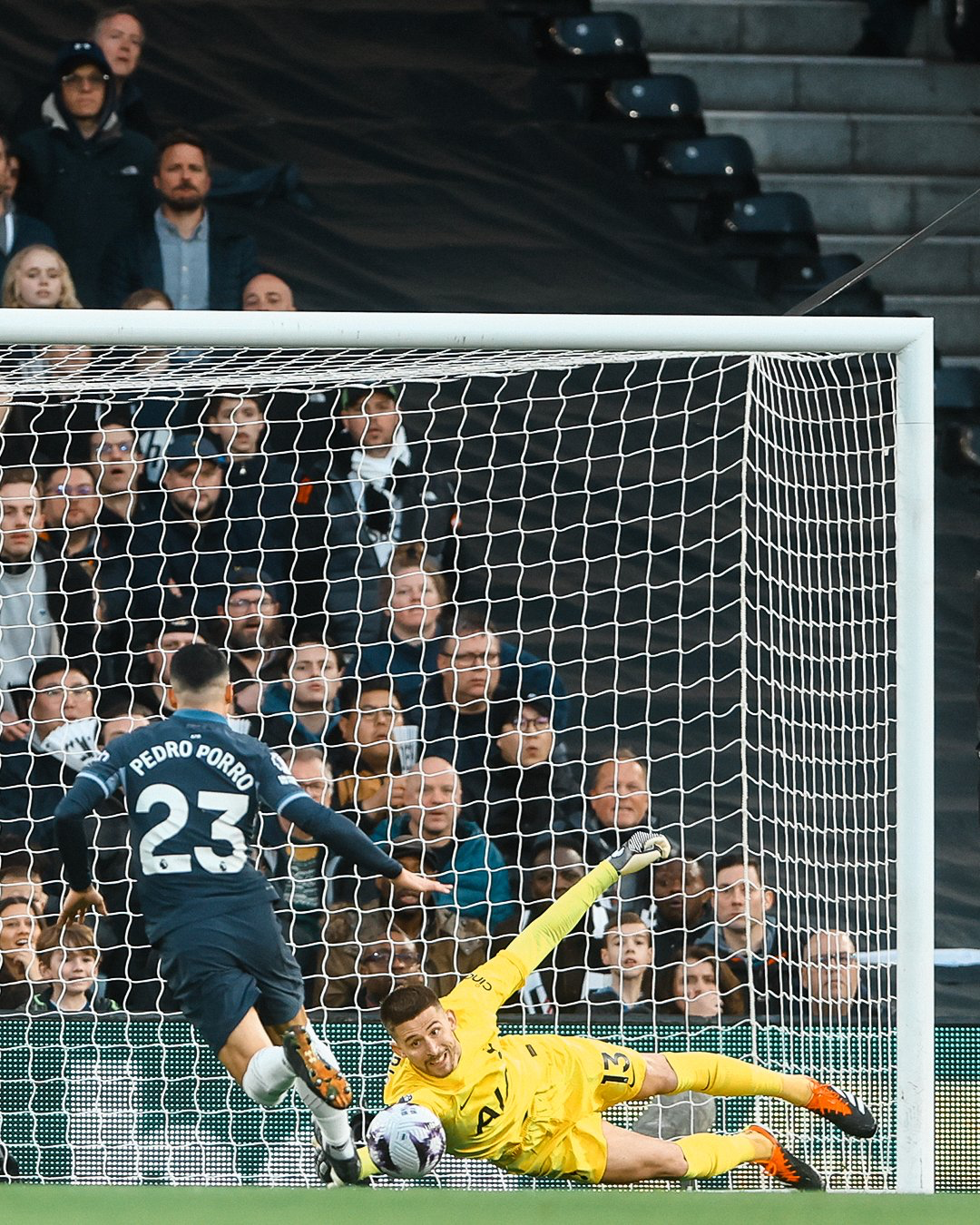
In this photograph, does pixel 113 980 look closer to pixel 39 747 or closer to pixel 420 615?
pixel 39 747

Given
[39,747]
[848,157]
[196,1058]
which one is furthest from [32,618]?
[848,157]

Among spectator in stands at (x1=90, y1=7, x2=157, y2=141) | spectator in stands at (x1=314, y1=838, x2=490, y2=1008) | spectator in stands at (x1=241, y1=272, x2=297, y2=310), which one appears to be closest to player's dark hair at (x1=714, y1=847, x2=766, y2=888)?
spectator in stands at (x1=314, y1=838, x2=490, y2=1008)

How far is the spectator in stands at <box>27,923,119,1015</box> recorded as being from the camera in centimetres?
495

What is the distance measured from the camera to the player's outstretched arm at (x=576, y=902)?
14.2 ft

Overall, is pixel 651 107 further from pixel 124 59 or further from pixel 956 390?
pixel 124 59

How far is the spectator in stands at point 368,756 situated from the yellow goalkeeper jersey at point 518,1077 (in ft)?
3.23

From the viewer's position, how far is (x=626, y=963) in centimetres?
509

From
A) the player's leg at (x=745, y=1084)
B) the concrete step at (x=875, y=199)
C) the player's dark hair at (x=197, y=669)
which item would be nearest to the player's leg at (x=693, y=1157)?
the player's leg at (x=745, y=1084)

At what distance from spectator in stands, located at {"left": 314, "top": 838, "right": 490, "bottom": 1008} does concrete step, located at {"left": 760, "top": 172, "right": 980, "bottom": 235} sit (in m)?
3.75

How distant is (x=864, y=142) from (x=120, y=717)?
14.3 feet

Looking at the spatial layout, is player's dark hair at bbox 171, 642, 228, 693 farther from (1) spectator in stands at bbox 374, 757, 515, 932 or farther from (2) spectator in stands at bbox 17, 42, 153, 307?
(2) spectator in stands at bbox 17, 42, 153, 307

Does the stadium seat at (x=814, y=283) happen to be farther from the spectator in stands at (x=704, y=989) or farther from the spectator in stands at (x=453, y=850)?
the spectator in stands at (x=704, y=989)

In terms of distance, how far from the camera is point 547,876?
522 cm

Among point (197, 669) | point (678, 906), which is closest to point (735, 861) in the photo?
point (678, 906)
